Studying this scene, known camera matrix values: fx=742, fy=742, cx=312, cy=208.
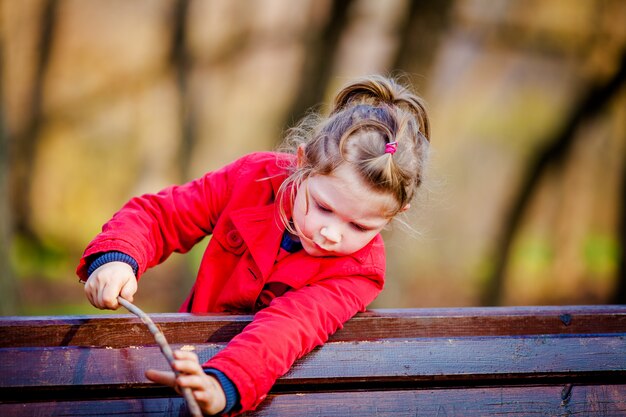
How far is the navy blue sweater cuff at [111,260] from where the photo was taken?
6.03 feet

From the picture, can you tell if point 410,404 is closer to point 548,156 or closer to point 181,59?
point 548,156

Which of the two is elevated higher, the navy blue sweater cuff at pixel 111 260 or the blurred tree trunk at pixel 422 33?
the blurred tree trunk at pixel 422 33

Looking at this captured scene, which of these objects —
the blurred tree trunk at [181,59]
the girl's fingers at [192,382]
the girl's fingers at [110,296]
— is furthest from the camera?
the blurred tree trunk at [181,59]

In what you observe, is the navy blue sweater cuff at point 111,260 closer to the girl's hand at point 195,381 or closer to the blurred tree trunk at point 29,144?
the girl's hand at point 195,381

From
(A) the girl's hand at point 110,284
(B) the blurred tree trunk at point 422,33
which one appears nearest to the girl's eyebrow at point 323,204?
(A) the girl's hand at point 110,284

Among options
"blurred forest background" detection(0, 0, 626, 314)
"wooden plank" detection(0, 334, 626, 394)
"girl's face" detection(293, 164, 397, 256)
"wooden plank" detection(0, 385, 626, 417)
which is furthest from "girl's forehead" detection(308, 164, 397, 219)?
"blurred forest background" detection(0, 0, 626, 314)

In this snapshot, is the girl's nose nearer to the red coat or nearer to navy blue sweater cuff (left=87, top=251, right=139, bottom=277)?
the red coat

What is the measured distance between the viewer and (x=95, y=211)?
928 centimetres

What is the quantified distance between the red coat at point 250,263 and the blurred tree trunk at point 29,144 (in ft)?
25.7

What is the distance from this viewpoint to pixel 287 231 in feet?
6.79

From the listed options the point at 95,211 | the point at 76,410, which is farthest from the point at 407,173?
the point at 95,211

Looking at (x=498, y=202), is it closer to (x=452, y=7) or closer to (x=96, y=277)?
(x=452, y=7)

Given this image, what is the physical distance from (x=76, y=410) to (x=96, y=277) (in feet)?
1.03

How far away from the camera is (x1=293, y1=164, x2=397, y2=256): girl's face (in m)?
1.85
